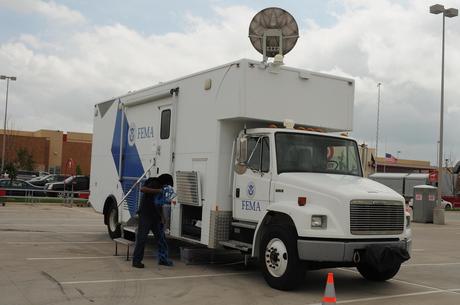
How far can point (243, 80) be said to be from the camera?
970 centimetres

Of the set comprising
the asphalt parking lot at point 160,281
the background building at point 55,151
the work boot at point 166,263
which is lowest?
the asphalt parking lot at point 160,281

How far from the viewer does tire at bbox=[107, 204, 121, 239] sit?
45.7 ft

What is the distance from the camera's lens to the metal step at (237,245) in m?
9.45

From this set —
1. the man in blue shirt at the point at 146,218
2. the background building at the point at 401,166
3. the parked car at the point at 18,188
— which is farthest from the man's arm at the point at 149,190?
the background building at the point at 401,166

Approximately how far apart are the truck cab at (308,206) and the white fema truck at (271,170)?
2 centimetres

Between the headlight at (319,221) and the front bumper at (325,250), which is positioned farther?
the headlight at (319,221)

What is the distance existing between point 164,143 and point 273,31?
3.22 m

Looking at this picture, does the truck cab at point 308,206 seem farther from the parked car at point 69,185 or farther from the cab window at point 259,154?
the parked car at point 69,185

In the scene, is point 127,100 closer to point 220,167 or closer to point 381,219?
point 220,167

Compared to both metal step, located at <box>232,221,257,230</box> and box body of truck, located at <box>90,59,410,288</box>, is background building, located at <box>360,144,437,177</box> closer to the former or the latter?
box body of truck, located at <box>90,59,410,288</box>

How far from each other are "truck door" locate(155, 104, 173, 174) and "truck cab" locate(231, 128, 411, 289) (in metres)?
2.08

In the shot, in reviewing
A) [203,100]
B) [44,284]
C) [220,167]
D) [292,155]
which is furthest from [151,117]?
[44,284]

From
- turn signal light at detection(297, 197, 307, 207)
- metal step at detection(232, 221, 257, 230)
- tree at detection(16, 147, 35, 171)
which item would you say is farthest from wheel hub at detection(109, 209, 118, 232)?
tree at detection(16, 147, 35, 171)

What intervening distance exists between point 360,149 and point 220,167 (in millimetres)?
2619
